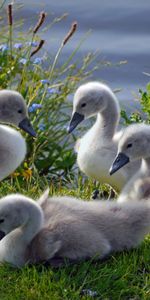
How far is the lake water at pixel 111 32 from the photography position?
998 cm

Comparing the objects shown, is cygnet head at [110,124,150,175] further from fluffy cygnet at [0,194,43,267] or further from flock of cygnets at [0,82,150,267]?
fluffy cygnet at [0,194,43,267]

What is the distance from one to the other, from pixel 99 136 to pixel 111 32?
389 centimetres

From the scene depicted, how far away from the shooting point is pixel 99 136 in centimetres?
680

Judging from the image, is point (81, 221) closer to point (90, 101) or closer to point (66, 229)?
point (66, 229)

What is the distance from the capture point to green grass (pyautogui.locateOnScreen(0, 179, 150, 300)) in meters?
5.32

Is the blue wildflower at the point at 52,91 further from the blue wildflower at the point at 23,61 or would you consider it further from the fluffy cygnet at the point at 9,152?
the fluffy cygnet at the point at 9,152

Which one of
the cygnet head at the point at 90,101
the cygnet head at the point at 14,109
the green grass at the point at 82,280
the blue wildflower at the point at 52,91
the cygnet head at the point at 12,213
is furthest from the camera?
the blue wildflower at the point at 52,91

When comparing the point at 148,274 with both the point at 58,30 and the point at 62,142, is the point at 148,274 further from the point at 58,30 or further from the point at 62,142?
the point at 58,30

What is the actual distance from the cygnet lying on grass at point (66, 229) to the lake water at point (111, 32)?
3964mm

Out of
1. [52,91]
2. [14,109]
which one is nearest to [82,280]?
[14,109]

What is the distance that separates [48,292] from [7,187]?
1.50 meters

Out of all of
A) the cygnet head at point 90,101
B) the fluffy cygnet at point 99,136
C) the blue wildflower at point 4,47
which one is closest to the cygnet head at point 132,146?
the fluffy cygnet at point 99,136

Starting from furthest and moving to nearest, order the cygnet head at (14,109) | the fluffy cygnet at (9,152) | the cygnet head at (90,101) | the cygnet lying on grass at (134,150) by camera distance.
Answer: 1. the cygnet head at (90,101)
2. the cygnet head at (14,109)
3. the fluffy cygnet at (9,152)
4. the cygnet lying on grass at (134,150)

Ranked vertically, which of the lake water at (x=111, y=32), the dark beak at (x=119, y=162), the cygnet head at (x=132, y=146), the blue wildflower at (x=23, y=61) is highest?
the blue wildflower at (x=23, y=61)
